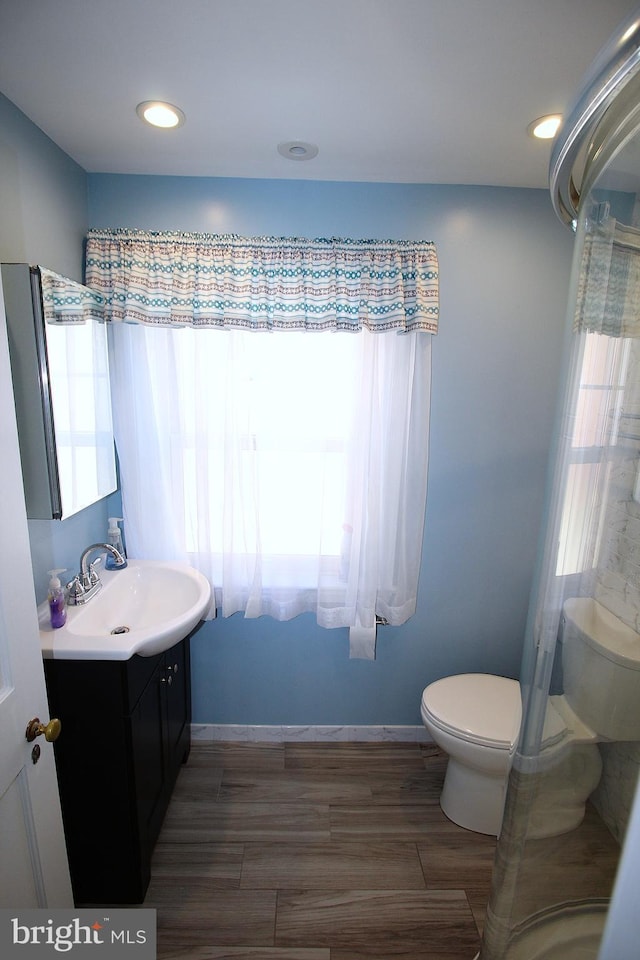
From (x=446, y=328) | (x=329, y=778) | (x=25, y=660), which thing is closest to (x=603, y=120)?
(x=446, y=328)

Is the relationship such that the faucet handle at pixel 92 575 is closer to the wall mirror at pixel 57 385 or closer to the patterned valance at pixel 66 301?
the wall mirror at pixel 57 385

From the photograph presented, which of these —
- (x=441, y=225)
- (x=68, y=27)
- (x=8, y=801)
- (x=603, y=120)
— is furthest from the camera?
(x=441, y=225)

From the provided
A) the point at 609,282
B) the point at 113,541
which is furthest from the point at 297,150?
the point at 113,541

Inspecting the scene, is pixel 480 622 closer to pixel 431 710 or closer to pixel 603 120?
pixel 431 710

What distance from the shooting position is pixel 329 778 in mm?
2016

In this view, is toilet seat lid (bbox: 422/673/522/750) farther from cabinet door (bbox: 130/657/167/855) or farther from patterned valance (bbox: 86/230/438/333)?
patterned valance (bbox: 86/230/438/333)

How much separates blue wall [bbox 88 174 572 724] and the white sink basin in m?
0.41

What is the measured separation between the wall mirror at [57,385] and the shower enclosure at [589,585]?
1430mm

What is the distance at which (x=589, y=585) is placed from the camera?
2.44 feet

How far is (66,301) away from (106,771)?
153cm

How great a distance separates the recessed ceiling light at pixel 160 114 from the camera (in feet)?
4.44

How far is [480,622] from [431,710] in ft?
1.97

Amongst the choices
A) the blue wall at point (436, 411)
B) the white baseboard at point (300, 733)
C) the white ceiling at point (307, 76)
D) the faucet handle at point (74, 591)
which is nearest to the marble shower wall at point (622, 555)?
the white ceiling at point (307, 76)

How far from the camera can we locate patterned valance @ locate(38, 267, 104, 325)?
1404 millimetres
